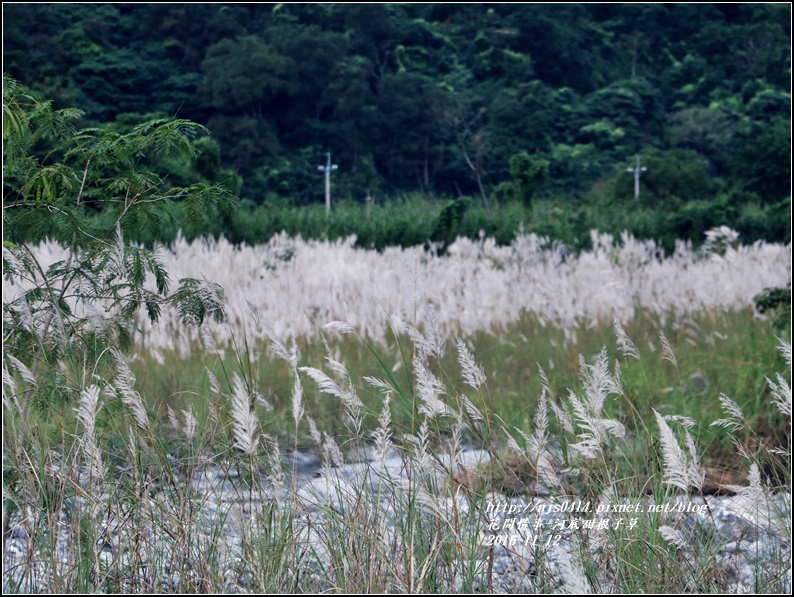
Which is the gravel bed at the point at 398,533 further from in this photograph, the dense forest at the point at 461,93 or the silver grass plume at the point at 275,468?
the dense forest at the point at 461,93

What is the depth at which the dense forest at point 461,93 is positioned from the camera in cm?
1956

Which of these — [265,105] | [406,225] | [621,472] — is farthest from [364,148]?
[621,472]

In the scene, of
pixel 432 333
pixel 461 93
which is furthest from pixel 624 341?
pixel 461 93

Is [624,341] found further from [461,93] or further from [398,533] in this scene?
[461,93]

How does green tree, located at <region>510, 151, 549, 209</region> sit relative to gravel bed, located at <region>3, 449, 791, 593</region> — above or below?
above

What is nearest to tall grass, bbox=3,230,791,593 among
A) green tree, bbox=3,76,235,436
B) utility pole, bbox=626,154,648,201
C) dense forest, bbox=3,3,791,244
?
green tree, bbox=3,76,235,436

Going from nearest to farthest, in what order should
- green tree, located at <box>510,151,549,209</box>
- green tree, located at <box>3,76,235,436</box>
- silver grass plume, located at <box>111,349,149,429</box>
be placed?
silver grass plume, located at <box>111,349,149,429</box> → green tree, located at <box>3,76,235,436</box> → green tree, located at <box>510,151,549,209</box>

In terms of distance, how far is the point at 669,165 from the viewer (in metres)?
26.1

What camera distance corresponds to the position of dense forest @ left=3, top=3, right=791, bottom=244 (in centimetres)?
1956

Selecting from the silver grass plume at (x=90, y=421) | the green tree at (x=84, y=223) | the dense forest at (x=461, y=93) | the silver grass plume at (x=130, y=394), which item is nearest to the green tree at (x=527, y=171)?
the dense forest at (x=461, y=93)

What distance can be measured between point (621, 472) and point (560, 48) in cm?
2857

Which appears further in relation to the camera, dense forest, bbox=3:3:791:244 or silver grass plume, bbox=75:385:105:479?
dense forest, bbox=3:3:791:244

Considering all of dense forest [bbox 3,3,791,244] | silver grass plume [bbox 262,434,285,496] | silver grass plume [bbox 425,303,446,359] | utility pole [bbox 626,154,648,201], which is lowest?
silver grass plume [bbox 262,434,285,496]

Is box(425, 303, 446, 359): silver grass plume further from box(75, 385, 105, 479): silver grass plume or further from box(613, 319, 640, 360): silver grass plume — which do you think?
box(75, 385, 105, 479): silver grass plume
